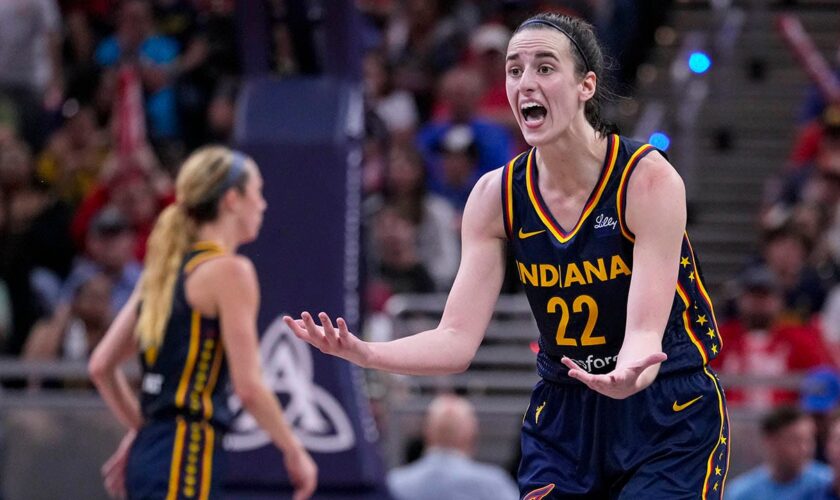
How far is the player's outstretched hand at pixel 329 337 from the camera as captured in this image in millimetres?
4039

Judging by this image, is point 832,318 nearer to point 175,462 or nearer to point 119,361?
point 119,361

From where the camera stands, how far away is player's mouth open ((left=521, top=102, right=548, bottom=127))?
4223mm

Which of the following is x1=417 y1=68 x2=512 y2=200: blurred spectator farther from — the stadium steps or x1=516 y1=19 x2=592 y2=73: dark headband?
x1=516 y1=19 x2=592 y2=73: dark headband

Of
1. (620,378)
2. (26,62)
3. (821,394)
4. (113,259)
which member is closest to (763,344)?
(821,394)

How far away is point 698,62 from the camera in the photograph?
489 inches

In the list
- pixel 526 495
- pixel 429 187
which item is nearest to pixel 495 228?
pixel 526 495

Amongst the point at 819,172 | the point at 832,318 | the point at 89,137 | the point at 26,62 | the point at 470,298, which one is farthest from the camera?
the point at 26,62

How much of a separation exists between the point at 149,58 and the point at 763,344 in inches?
233

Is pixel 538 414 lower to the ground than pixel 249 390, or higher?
higher

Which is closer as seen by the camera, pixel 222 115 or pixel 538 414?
pixel 538 414

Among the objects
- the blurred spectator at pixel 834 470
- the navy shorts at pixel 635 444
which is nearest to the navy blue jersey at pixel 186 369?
the navy shorts at pixel 635 444

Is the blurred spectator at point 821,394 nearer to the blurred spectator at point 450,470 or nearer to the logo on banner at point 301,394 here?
the blurred spectator at point 450,470

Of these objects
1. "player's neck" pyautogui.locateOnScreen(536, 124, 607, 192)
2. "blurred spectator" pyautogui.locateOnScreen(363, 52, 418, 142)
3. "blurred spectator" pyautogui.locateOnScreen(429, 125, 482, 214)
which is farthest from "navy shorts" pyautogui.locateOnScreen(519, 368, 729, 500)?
"blurred spectator" pyautogui.locateOnScreen(363, 52, 418, 142)

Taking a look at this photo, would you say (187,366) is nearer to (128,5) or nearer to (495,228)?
(495,228)
